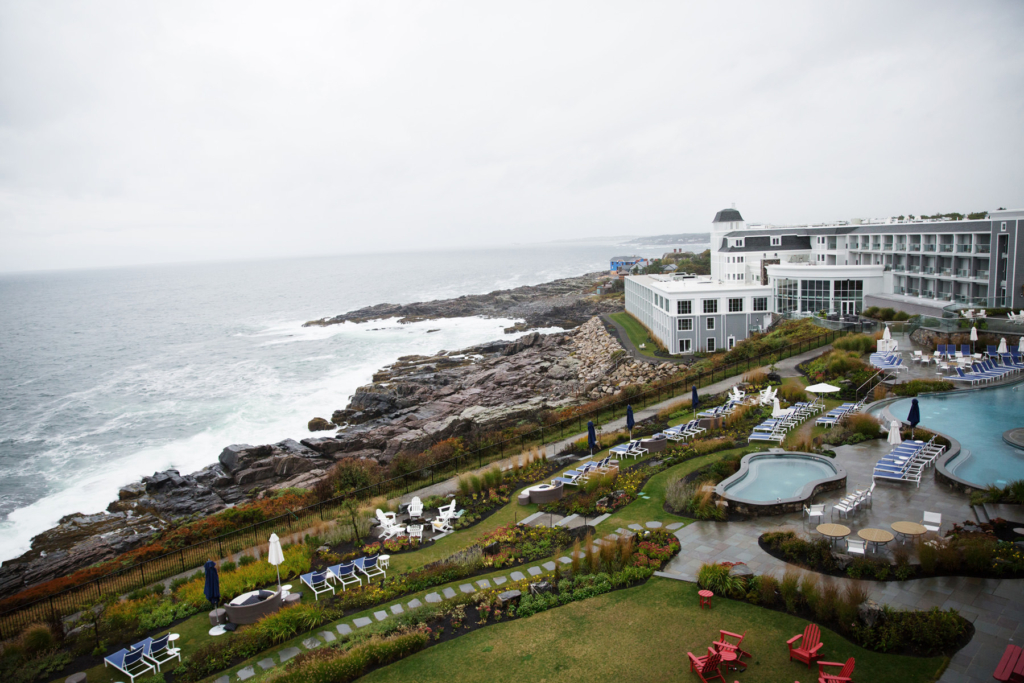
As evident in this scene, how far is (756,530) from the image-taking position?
1401cm

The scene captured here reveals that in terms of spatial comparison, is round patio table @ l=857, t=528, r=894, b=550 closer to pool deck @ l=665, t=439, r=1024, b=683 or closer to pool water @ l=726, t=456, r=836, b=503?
pool deck @ l=665, t=439, r=1024, b=683

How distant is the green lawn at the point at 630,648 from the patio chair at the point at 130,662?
4.60 meters

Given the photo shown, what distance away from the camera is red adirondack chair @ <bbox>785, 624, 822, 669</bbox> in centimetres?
937

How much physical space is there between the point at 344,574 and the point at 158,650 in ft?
12.7

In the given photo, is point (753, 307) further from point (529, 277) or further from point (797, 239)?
point (529, 277)

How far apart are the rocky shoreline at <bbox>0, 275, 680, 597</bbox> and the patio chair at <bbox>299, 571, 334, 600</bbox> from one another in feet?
44.3

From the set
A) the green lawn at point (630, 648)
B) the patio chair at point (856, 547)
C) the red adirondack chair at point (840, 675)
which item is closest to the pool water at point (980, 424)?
the patio chair at point (856, 547)

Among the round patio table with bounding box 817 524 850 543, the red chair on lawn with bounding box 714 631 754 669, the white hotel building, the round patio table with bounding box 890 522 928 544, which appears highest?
the white hotel building

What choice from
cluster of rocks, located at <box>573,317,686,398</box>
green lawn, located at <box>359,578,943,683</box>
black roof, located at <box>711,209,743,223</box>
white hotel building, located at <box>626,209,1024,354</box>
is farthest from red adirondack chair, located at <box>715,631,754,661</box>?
black roof, located at <box>711,209,743,223</box>

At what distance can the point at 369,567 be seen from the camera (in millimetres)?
14031

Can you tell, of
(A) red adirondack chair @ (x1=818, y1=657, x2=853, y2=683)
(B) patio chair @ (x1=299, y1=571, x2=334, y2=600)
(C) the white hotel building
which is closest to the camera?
(A) red adirondack chair @ (x1=818, y1=657, x2=853, y2=683)

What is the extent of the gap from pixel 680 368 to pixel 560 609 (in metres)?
29.9

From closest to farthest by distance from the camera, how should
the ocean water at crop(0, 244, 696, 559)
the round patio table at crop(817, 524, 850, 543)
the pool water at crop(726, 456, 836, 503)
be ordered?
the round patio table at crop(817, 524, 850, 543)
the pool water at crop(726, 456, 836, 503)
the ocean water at crop(0, 244, 696, 559)

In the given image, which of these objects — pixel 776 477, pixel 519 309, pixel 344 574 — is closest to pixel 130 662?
pixel 344 574
